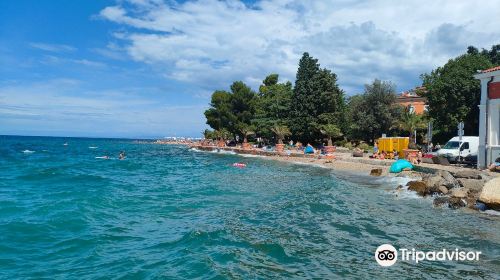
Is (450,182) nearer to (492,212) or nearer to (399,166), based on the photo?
(492,212)

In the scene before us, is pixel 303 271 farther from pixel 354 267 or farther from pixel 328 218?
pixel 328 218

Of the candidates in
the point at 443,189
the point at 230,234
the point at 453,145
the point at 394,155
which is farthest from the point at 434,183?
the point at 394,155

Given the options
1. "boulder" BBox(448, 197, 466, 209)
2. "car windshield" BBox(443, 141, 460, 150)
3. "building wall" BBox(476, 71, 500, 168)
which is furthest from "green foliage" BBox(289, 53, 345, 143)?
"boulder" BBox(448, 197, 466, 209)

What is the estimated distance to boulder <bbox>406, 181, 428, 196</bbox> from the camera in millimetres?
17375

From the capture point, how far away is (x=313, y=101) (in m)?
51.3

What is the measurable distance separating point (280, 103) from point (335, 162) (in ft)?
82.9

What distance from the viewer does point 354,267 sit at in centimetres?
787

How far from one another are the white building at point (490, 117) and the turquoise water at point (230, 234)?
7801 millimetres

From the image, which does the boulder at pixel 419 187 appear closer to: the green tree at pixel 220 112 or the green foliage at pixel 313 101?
the green foliage at pixel 313 101

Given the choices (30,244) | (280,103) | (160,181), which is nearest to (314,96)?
(280,103)

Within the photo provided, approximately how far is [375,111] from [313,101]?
7719 millimetres

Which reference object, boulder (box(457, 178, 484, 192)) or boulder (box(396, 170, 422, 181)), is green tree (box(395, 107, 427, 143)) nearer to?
boulder (box(396, 170, 422, 181))

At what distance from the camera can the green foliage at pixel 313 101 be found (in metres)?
51.1

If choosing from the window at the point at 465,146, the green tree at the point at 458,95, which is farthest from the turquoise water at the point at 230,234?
the green tree at the point at 458,95
